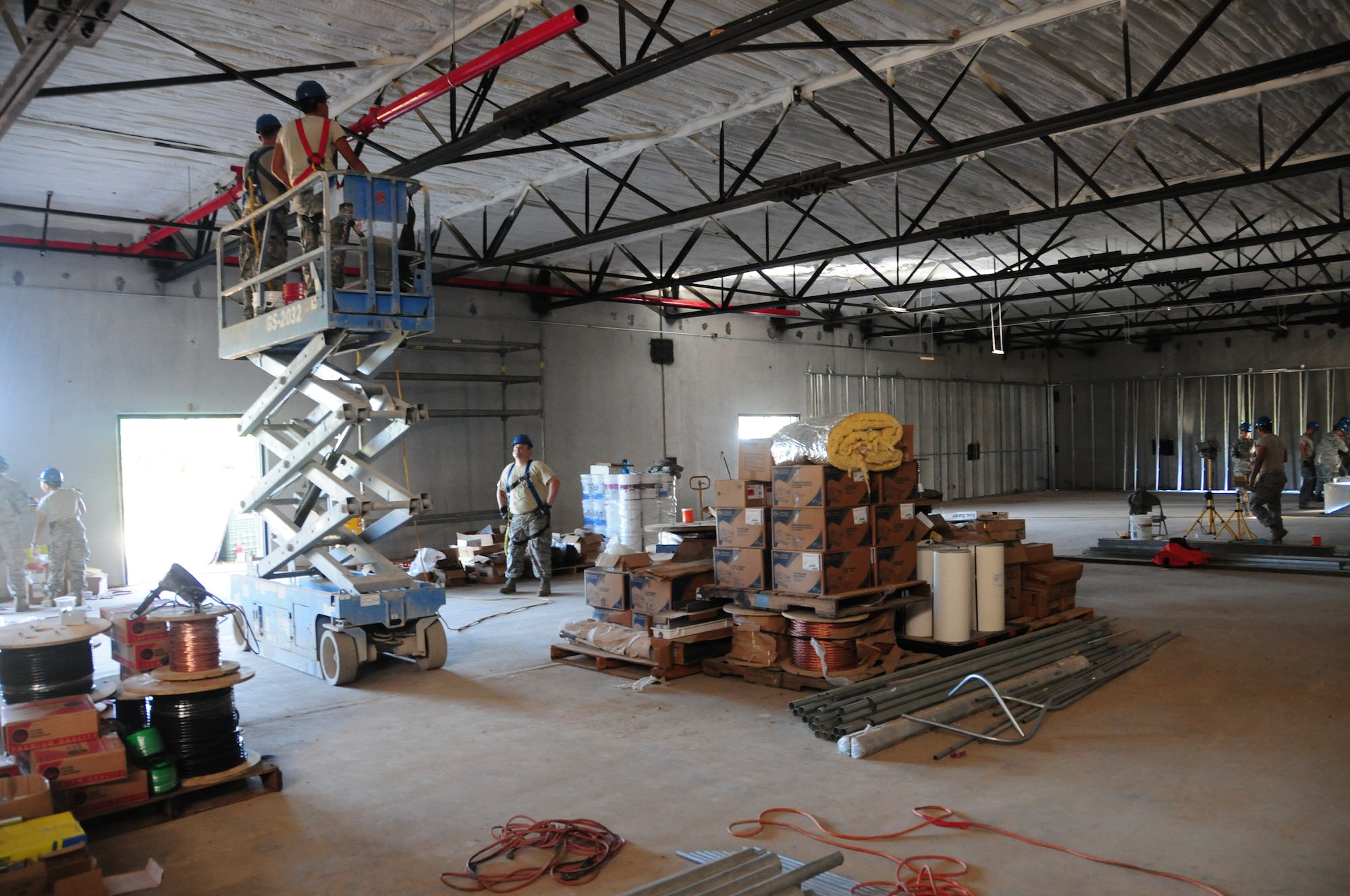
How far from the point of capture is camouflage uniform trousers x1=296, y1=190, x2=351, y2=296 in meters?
6.79

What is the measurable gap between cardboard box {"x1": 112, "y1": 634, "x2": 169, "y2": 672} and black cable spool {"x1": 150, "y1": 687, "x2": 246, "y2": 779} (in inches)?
14.9

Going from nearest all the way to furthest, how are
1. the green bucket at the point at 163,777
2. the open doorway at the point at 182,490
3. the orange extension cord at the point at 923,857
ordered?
the orange extension cord at the point at 923,857
the green bucket at the point at 163,777
the open doorway at the point at 182,490

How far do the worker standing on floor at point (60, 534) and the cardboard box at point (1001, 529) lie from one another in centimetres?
1061

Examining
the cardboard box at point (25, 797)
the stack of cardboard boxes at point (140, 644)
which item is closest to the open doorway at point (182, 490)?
the stack of cardboard boxes at point (140, 644)

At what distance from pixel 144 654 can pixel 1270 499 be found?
15134mm

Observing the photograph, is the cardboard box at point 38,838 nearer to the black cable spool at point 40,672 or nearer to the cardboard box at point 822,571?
the black cable spool at point 40,672

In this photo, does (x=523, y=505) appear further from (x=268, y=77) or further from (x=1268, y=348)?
(x=1268, y=348)

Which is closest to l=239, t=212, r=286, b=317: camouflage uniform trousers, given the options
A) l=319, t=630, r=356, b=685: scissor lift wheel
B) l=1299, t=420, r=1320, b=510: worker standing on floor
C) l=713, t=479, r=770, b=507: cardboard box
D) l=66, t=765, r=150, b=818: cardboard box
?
l=319, t=630, r=356, b=685: scissor lift wheel

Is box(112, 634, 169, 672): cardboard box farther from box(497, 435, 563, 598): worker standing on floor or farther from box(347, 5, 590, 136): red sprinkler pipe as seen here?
box(497, 435, 563, 598): worker standing on floor

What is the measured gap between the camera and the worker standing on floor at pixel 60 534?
36.0 feet

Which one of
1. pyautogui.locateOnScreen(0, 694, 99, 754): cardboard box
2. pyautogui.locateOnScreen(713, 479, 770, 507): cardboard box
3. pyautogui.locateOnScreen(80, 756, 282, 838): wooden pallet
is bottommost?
pyautogui.locateOnScreen(80, 756, 282, 838): wooden pallet

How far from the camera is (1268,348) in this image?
26906 mm

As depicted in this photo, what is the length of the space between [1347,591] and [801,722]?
8.30m

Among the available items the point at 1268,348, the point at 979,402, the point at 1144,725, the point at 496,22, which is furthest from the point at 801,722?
the point at 1268,348
